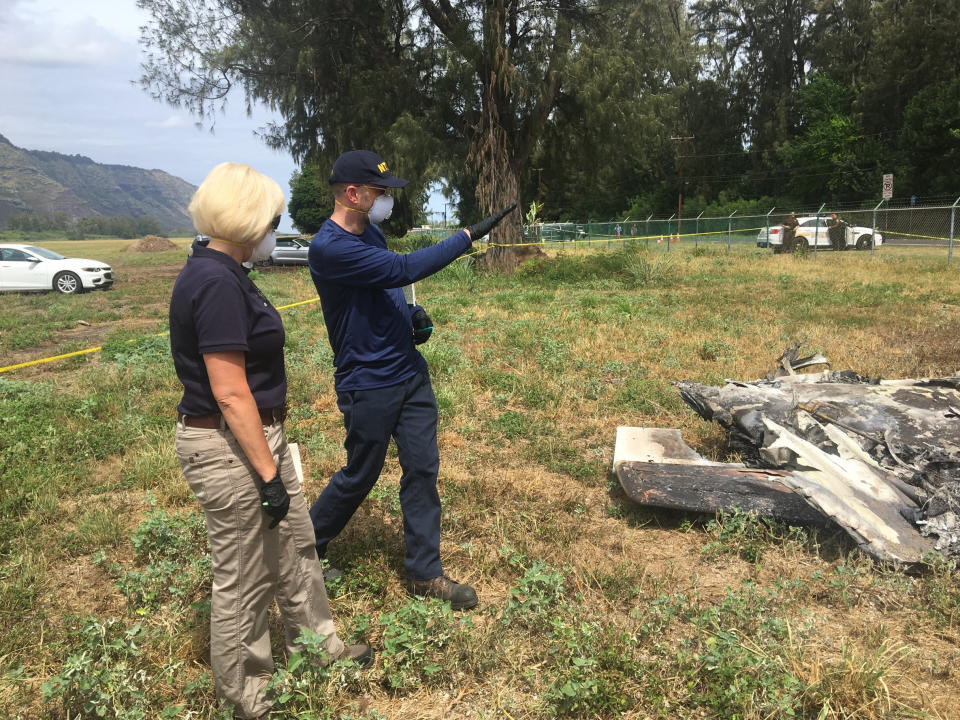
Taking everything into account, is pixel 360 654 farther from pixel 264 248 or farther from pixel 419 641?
pixel 264 248

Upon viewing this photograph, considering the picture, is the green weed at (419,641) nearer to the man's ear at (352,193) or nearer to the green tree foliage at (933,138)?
the man's ear at (352,193)

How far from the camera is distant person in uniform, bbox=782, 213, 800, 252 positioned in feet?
67.8

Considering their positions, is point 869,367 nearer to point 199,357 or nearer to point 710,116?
point 199,357

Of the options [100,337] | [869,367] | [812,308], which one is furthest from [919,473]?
[100,337]

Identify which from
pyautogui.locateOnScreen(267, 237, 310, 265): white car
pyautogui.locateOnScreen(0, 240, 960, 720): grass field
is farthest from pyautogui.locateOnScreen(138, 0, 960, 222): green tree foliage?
pyautogui.locateOnScreen(0, 240, 960, 720): grass field

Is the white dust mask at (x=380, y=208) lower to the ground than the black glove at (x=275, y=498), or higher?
higher

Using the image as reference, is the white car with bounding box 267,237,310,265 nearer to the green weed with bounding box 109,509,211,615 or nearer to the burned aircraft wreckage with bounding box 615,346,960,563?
the green weed with bounding box 109,509,211,615

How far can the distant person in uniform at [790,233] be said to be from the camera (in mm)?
20656

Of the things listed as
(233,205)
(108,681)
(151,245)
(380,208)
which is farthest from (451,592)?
(151,245)

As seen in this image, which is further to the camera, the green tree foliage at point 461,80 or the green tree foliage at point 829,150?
the green tree foliage at point 829,150

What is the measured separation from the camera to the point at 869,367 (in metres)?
6.39

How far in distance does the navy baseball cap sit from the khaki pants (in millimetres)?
1155

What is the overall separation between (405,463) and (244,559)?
3.07ft

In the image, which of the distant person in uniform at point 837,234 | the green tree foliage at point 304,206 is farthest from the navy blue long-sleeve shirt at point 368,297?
→ the green tree foliage at point 304,206
